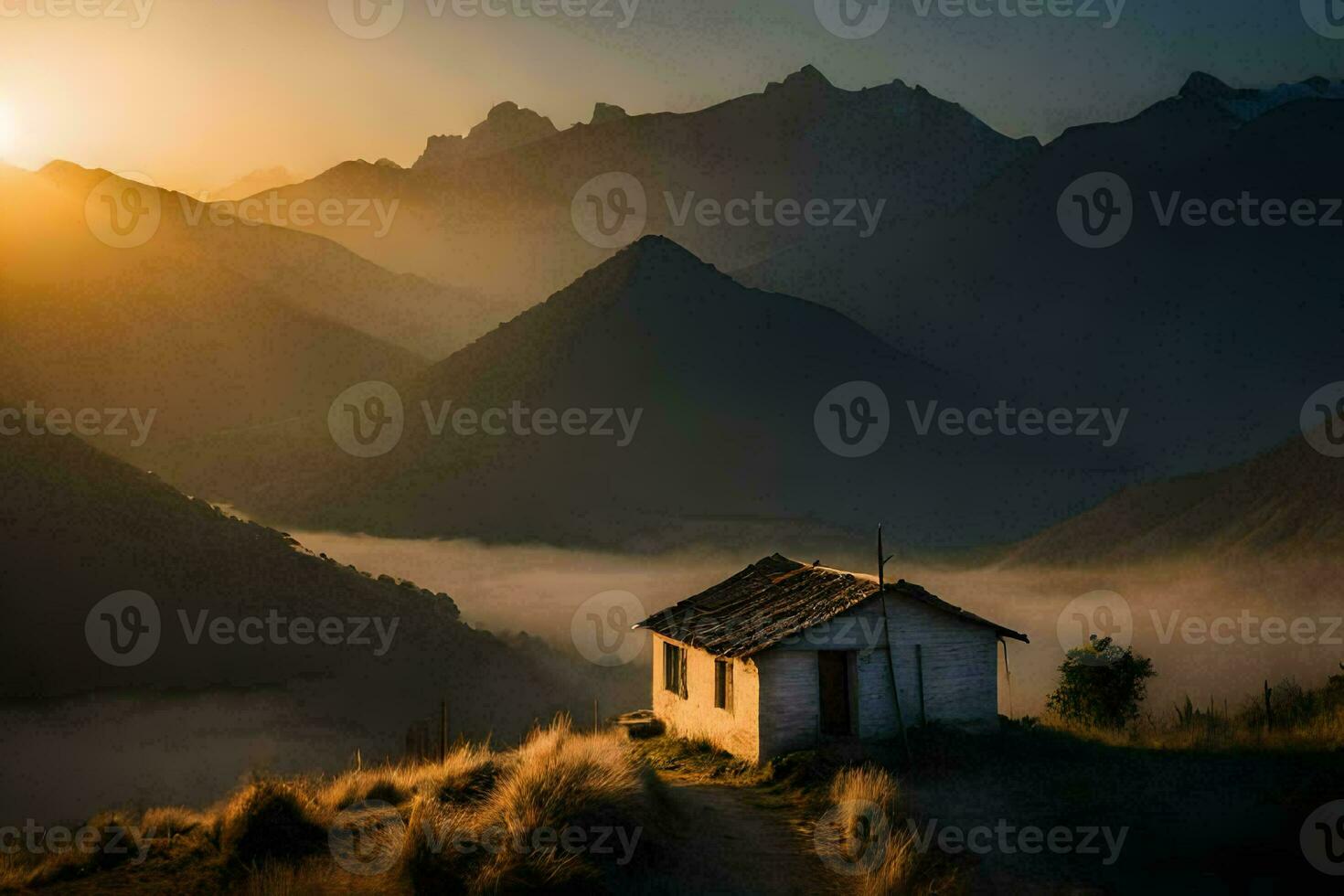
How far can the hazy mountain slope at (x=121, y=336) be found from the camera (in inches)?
5684

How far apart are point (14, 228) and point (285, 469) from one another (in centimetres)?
4678

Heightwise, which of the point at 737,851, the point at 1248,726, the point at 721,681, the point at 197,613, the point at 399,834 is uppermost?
the point at 197,613

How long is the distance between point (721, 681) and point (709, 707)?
0.84 m

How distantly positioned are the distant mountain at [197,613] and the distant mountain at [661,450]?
63933 mm

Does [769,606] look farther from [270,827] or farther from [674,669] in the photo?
[270,827]

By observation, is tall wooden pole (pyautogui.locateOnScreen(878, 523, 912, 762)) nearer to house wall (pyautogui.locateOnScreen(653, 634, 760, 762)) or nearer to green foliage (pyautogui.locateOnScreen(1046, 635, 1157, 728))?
house wall (pyautogui.locateOnScreen(653, 634, 760, 762))

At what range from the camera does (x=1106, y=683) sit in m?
28.7

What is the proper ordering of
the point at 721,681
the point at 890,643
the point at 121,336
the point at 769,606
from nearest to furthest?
the point at 890,643, the point at 721,681, the point at 769,606, the point at 121,336

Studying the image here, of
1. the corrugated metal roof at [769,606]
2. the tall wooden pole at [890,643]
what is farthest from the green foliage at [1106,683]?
the tall wooden pole at [890,643]

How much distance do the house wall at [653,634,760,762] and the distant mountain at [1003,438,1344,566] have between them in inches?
2273

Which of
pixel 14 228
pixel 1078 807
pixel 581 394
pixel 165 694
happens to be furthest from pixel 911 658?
pixel 14 228

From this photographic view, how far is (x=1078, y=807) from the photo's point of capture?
1841cm

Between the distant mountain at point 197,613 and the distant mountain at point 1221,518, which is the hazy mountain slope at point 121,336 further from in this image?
the distant mountain at point 1221,518

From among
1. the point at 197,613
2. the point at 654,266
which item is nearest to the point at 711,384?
the point at 654,266
